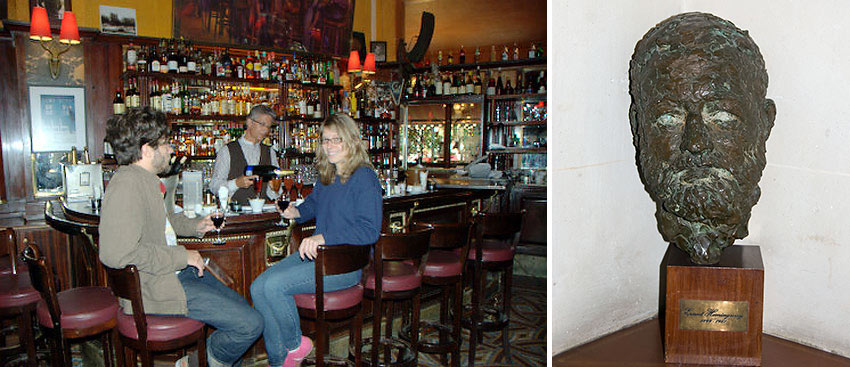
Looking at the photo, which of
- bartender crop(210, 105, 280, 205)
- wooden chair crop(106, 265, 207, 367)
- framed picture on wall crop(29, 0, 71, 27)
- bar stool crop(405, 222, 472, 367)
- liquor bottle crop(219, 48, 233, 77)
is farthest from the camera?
liquor bottle crop(219, 48, 233, 77)

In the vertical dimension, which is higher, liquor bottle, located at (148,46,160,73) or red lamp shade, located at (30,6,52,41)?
red lamp shade, located at (30,6,52,41)

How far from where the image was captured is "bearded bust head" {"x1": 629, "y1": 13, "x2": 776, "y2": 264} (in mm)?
1640

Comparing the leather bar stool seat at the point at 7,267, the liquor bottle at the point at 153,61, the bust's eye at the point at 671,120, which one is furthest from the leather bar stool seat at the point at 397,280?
the liquor bottle at the point at 153,61

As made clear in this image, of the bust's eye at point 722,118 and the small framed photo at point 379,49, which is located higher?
the small framed photo at point 379,49

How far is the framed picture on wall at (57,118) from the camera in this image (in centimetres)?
497

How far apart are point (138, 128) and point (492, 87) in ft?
16.9

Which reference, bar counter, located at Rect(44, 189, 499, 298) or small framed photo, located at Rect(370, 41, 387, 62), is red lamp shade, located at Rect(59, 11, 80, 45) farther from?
small framed photo, located at Rect(370, 41, 387, 62)

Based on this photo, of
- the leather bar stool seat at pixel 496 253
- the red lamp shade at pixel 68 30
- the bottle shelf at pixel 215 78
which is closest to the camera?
the leather bar stool seat at pixel 496 253

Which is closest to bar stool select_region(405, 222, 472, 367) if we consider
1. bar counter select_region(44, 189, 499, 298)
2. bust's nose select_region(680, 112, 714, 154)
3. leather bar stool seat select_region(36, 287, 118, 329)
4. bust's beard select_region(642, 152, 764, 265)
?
bar counter select_region(44, 189, 499, 298)

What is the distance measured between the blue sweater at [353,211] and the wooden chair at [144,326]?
63 cm

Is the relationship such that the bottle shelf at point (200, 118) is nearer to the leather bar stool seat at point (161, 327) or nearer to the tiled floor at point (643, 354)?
the leather bar stool seat at point (161, 327)

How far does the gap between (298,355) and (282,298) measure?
0.91 feet

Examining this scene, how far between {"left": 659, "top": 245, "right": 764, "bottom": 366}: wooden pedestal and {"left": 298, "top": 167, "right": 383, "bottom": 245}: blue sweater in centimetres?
115

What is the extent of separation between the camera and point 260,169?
3.12m
